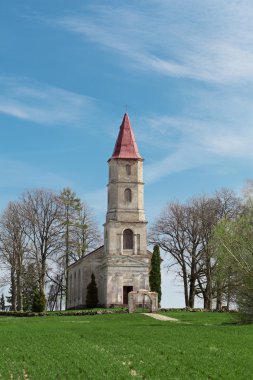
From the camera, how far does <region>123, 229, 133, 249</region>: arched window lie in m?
66.2

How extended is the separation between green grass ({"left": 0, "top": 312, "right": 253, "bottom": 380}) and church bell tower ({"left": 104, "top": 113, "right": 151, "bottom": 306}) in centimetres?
3209

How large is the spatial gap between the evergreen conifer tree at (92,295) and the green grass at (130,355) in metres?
33.8

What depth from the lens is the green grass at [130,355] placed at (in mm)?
17547

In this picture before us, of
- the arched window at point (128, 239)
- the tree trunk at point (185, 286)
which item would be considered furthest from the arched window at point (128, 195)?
the tree trunk at point (185, 286)

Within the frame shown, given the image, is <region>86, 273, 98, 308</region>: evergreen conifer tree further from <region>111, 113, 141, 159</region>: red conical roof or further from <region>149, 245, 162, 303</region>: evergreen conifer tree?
<region>111, 113, 141, 159</region>: red conical roof

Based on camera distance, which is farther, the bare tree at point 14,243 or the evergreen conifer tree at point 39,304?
the bare tree at point 14,243

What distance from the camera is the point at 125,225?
6644cm

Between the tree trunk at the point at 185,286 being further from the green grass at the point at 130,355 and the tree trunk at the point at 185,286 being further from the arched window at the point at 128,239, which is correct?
the green grass at the point at 130,355

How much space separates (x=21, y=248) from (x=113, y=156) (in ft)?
43.2

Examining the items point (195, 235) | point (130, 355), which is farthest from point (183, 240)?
point (130, 355)

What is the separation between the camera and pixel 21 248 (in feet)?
218

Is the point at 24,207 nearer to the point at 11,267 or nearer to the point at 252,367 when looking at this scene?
the point at 11,267

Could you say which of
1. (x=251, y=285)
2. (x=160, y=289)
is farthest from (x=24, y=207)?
(x=251, y=285)

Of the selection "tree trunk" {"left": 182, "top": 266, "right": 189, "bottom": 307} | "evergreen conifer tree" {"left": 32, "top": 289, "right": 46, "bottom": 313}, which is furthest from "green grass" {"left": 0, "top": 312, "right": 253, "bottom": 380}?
"tree trunk" {"left": 182, "top": 266, "right": 189, "bottom": 307}
